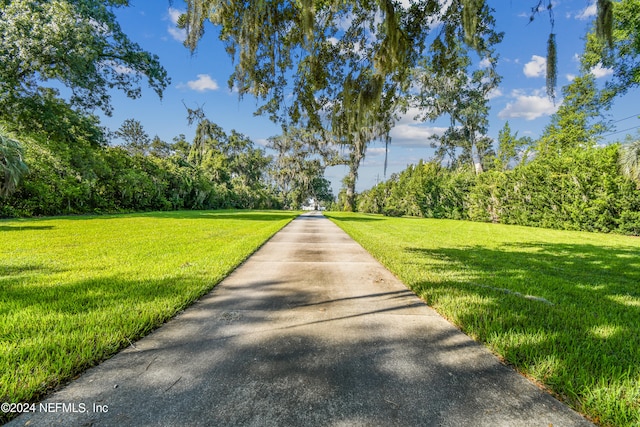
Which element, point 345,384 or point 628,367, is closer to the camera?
point 345,384

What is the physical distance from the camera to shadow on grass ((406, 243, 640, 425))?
67.0 inches

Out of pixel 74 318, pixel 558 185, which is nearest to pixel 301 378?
pixel 74 318

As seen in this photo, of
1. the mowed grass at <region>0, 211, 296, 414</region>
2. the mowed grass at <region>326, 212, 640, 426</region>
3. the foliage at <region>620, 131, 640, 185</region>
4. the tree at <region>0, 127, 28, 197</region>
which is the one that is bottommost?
the mowed grass at <region>0, 211, 296, 414</region>

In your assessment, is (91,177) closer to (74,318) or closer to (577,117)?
(74,318)

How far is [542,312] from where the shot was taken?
283 cm

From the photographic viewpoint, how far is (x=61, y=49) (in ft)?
40.0

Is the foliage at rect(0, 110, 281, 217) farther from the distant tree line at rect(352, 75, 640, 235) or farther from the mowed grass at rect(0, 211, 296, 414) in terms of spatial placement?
the distant tree line at rect(352, 75, 640, 235)

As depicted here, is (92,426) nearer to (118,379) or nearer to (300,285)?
(118,379)

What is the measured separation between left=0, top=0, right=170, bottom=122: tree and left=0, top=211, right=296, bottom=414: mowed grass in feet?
36.0

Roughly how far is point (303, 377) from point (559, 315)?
272 cm

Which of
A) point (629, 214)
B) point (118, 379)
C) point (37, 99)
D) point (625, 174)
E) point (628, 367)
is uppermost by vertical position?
point (37, 99)

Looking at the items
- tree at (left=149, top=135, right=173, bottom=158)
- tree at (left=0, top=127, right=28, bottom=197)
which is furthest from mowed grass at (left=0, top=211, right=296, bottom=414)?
tree at (left=149, top=135, right=173, bottom=158)

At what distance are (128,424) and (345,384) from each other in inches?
44.4

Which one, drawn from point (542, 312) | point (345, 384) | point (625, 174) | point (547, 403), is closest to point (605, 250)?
point (625, 174)
